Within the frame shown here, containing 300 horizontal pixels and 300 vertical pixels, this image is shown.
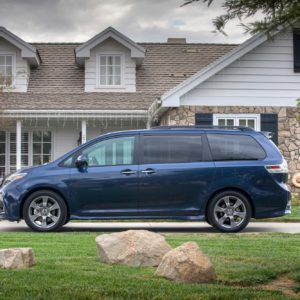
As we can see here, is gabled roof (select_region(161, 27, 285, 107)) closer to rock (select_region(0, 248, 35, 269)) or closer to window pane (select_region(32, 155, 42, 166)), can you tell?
window pane (select_region(32, 155, 42, 166))

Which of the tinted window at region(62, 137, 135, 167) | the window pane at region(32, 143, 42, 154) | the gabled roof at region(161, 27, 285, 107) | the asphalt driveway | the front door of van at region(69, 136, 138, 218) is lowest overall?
the asphalt driveway

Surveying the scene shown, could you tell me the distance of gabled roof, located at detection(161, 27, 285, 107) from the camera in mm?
20484

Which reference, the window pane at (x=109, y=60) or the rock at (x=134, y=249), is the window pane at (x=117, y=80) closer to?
the window pane at (x=109, y=60)

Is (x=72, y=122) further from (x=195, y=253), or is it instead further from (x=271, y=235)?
(x=195, y=253)

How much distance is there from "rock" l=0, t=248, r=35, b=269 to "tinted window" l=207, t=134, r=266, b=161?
6049 millimetres

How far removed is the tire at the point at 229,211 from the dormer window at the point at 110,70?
1235 centimetres

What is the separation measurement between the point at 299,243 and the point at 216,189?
2696mm

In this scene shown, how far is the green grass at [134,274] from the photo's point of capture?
6.65 metres

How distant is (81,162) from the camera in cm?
1348

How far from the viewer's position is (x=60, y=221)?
43.8ft

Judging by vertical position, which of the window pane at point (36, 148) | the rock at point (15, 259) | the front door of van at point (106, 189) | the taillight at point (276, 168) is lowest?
the rock at point (15, 259)

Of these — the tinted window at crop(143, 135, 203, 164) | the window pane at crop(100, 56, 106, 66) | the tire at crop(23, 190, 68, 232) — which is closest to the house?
the window pane at crop(100, 56, 106, 66)

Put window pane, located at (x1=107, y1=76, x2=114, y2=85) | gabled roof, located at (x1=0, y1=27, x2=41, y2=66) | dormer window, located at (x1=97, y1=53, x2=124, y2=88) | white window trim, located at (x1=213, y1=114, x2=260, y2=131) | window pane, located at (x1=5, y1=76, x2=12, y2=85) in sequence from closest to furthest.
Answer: white window trim, located at (x1=213, y1=114, x2=260, y2=131), window pane, located at (x1=5, y1=76, x2=12, y2=85), gabled roof, located at (x1=0, y1=27, x2=41, y2=66), dormer window, located at (x1=97, y1=53, x2=124, y2=88), window pane, located at (x1=107, y1=76, x2=114, y2=85)

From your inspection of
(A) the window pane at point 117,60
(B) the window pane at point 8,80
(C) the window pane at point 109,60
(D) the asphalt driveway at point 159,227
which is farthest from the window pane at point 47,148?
(D) the asphalt driveway at point 159,227
